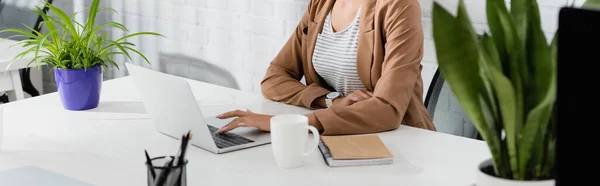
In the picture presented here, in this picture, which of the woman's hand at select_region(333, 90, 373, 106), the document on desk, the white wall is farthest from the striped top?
the document on desk

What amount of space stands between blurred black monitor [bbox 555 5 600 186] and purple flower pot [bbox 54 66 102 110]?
1.41 metres

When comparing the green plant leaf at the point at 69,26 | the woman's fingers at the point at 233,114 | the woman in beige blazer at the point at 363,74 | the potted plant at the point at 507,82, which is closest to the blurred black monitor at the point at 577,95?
the potted plant at the point at 507,82

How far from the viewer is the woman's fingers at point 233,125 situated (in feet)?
5.92

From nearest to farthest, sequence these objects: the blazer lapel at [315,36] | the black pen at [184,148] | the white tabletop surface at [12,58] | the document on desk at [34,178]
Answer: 1. the black pen at [184,148]
2. the document on desk at [34,178]
3. the blazer lapel at [315,36]
4. the white tabletop surface at [12,58]

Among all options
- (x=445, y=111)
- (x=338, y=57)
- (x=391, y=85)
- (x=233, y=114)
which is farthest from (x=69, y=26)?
(x=445, y=111)

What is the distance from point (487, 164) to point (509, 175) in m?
0.05

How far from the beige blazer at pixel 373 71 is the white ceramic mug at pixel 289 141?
0.92 feet

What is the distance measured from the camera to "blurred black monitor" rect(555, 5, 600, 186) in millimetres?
837

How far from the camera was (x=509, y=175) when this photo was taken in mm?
1092

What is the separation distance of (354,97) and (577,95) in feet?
4.07

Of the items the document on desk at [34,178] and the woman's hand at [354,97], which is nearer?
the document on desk at [34,178]

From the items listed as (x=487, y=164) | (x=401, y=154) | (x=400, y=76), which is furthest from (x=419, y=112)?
(x=487, y=164)

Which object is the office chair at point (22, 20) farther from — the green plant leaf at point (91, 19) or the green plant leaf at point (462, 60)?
the green plant leaf at point (462, 60)

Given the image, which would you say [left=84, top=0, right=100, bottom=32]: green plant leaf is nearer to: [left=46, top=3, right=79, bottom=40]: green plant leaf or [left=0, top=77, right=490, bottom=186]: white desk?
[left=46, top=3, right=79, bottom=40]: green plant leaf
